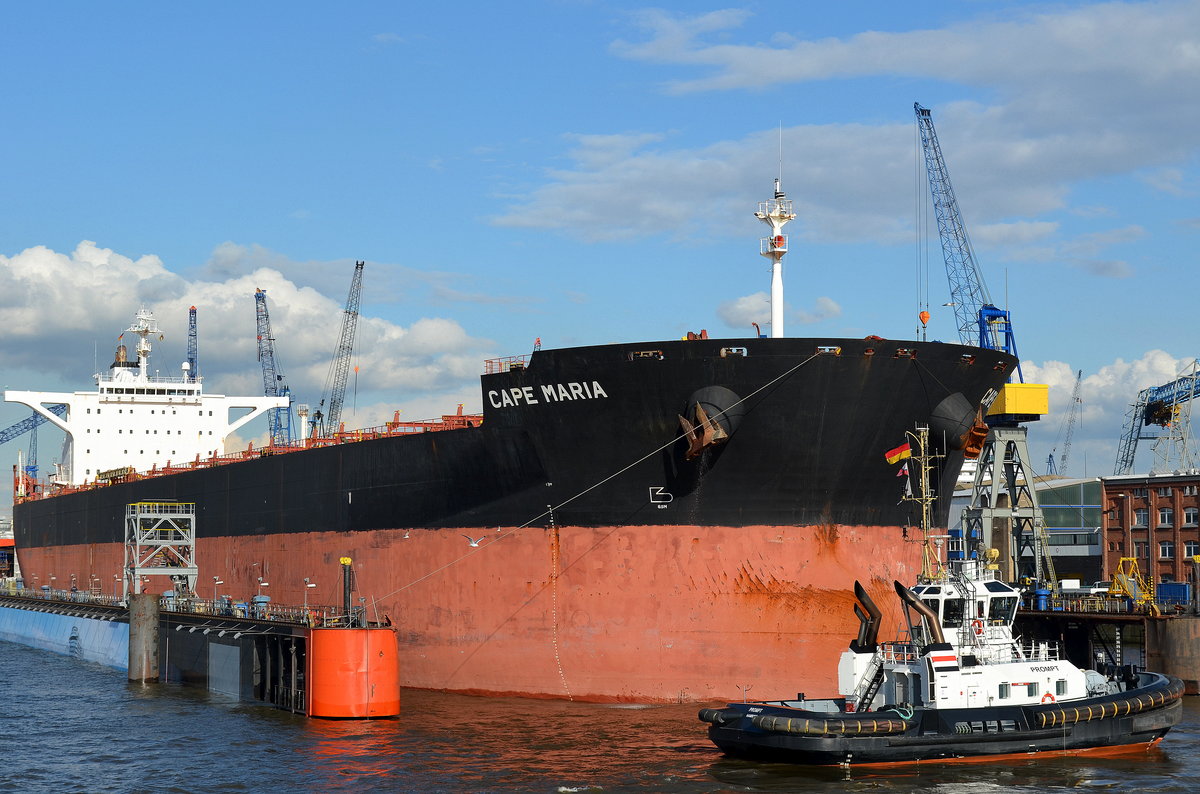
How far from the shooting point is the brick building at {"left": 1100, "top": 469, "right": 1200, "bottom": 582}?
49688 mm

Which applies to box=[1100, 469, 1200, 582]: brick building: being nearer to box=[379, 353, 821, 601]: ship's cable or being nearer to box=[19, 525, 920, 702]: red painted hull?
box=[19, 525, 920, 702]: red painted hull

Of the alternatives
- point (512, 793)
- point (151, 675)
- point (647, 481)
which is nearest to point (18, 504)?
point (151, 675)

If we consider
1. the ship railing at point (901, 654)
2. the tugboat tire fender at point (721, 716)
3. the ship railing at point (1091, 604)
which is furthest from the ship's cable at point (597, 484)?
the ship railing at point (1091, 604)

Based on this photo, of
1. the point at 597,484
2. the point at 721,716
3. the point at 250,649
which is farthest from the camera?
the point at 250,649

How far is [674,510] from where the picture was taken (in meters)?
24.7

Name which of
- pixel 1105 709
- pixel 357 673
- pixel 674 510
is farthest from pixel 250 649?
pixel 1105 709

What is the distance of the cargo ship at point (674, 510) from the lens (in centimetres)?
2422

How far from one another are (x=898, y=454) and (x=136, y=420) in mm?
37982

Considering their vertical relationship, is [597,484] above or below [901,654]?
above

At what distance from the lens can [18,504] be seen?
62250 millimetres

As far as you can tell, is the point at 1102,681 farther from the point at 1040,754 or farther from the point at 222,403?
the point at 222,403

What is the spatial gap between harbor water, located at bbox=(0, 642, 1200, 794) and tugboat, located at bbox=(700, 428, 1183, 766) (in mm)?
373

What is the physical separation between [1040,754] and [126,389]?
4228 cm

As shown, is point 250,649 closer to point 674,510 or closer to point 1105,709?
point 674,510
